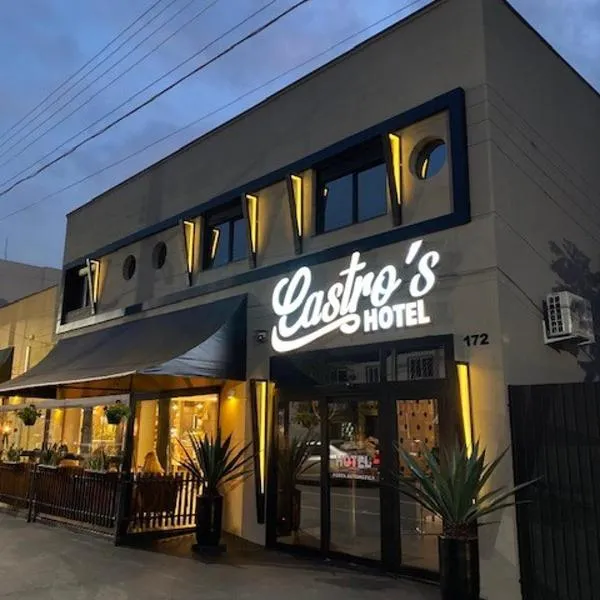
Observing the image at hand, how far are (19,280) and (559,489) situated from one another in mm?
28577

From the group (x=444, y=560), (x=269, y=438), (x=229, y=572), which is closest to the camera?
(x=444, y=560)

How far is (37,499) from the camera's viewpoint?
38.2 ft

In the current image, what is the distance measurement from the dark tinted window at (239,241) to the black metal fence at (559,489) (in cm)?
597

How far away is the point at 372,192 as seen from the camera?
30.0 feet

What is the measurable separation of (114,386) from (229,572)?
6261mm

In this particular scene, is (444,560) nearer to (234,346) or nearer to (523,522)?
(523,522)

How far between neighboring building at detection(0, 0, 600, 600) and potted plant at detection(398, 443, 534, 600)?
0.55 m

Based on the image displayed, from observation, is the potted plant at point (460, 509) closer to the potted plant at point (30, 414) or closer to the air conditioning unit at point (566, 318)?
the air conditioning unit at point (566, 318)

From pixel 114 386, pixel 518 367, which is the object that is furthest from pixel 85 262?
pixel 518 367

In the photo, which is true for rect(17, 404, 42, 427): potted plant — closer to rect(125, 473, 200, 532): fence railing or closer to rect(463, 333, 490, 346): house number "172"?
rect(125, 473, 200, 532): fence railing

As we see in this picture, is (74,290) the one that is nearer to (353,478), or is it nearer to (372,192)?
(372,192)

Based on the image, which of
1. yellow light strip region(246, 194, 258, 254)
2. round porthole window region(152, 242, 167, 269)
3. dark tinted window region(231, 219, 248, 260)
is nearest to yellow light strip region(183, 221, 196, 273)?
dark tinted window region(231, 219, 248, 260)

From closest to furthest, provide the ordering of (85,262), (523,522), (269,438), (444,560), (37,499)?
(444,560)
(523,522)
(269,438)
(37,499)
(85,262)

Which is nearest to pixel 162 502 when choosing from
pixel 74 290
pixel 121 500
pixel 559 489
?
pixel 121 500
